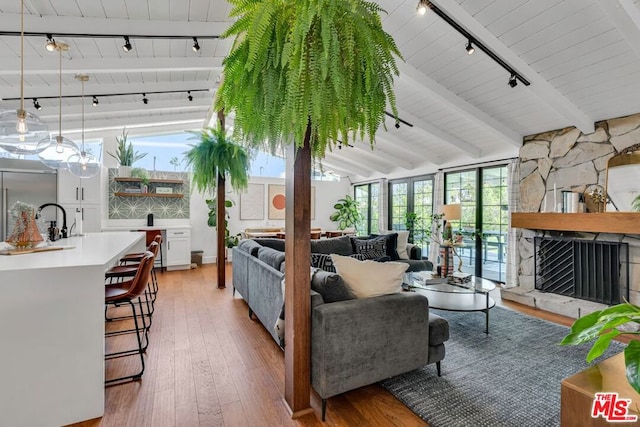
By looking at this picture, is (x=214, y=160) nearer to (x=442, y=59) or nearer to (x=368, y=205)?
(x=442, y=59)

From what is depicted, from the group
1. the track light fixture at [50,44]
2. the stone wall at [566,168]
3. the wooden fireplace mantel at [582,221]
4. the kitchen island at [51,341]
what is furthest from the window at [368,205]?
the kitchen island at [51,341]

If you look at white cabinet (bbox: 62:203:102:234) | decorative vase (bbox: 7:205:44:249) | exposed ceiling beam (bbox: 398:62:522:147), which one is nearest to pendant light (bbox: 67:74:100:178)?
decorative vase (bbox: 7:205:44:249)

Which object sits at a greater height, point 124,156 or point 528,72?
point 528,72

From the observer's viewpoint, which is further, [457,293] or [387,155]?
[387,155]

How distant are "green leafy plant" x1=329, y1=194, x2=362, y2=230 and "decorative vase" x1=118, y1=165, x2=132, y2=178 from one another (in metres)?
5.02

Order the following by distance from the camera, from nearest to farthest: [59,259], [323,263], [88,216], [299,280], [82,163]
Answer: [299,280]
[59,259]
[323,263]
[82,163]
[88,216]

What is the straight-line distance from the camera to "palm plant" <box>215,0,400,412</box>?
1.23 m

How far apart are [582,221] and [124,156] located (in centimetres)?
760

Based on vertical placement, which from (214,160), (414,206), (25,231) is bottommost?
(25,231)

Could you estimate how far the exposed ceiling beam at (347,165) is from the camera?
26.6 ft

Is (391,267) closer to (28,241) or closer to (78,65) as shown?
(28,241)

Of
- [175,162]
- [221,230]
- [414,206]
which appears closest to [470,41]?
[221,230]

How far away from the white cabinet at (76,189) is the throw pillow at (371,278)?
17.8 ft

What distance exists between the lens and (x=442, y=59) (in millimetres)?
3375
